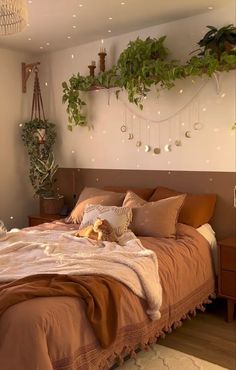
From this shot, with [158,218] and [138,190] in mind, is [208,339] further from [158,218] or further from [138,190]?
[138,190]

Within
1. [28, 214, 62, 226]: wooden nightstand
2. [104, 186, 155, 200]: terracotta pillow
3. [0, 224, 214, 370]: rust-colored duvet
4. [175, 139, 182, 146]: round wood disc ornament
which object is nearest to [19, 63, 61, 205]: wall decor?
[28, 214, 62, 226]: wooden nightstand

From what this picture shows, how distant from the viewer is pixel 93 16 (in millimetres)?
3578

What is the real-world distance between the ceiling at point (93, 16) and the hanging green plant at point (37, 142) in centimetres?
91

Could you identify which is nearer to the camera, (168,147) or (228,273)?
(228,273)

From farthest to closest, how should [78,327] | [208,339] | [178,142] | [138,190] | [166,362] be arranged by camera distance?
1. [138,190]
2. [178,142]
3. [208,339]
4. [166,362]
5. [78,327]

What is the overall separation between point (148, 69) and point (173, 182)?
106cm

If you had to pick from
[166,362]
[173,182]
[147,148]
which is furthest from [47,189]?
[166,362]

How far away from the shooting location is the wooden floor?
2645 mm

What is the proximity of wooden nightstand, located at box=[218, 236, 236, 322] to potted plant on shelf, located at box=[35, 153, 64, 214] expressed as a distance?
2113 mm

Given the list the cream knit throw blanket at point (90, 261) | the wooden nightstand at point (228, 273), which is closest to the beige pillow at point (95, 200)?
the cream knit throw blanket at point (90, 261)

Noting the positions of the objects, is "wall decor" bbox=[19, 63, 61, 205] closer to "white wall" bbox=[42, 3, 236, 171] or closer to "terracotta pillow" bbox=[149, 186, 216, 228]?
"white wall" bbox=[42, 3, 236, 171]

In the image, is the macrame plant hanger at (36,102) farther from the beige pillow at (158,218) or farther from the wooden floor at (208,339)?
the wooden floor at (208,339)

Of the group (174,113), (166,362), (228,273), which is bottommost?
(166,362)

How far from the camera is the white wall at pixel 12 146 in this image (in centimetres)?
464
